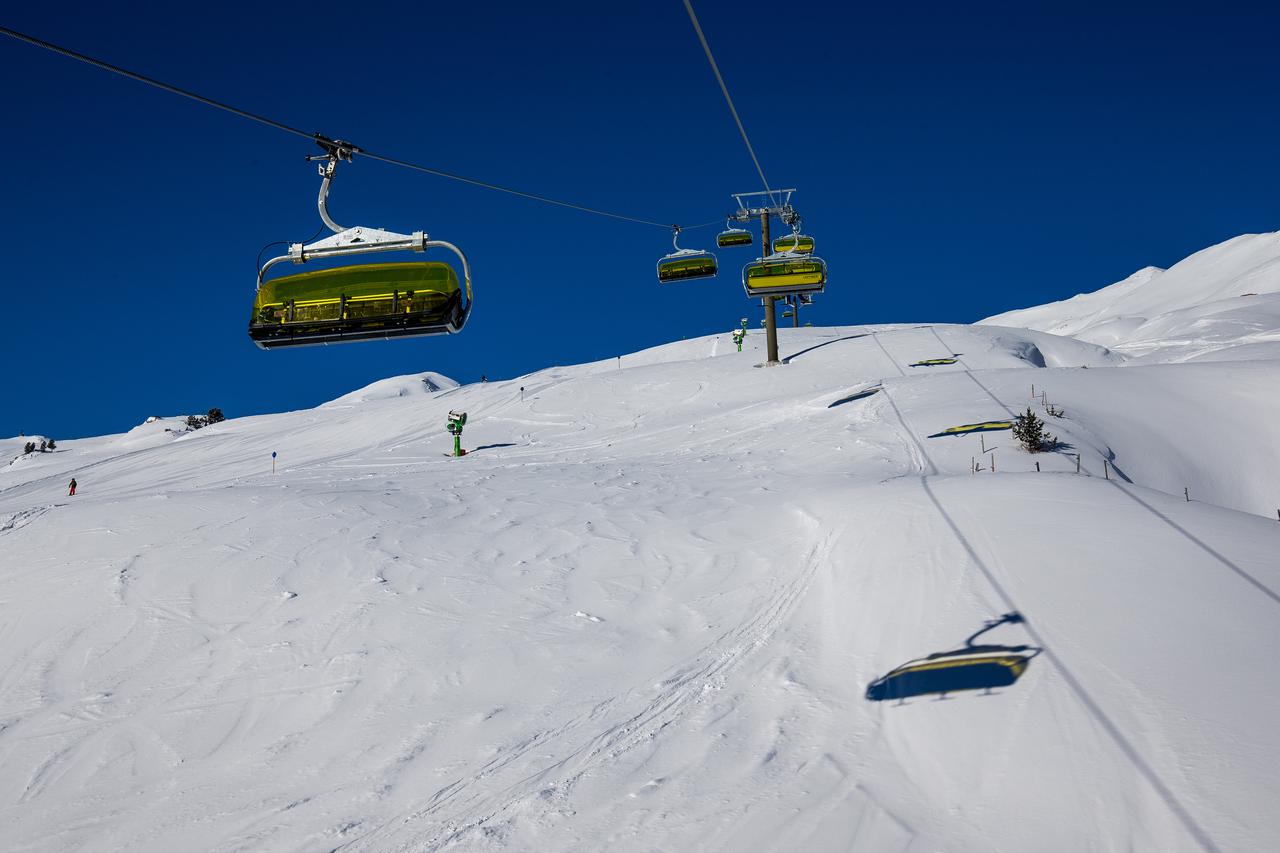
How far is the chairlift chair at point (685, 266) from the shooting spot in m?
21.4

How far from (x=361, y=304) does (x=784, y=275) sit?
39.8ft

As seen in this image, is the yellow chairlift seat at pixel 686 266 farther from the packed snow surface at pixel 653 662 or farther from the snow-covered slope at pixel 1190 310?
the snow-covered slope at pixel 1190 310

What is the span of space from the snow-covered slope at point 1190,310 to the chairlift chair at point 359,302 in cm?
3424

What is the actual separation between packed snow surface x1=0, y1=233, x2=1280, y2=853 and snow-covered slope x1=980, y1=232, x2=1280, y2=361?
1139 inches

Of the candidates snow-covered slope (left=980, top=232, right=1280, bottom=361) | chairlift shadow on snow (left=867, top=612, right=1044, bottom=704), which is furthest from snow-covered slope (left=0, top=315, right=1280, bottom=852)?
snow-covered slope (left=980, top=232, right=1280, bottom=361)

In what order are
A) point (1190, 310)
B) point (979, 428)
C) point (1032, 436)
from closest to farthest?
point (1032, 436) → point (979, 428) → point (1190, 310)

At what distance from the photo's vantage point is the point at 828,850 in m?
5.26

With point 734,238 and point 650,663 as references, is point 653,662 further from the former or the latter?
point 734,238

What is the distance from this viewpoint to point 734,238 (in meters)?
28.9

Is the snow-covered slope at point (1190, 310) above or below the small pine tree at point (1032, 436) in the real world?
above

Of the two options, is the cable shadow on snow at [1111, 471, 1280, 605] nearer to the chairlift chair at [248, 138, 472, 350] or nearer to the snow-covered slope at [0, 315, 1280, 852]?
the snow-covered slope at [0, 315, 1280, 852]

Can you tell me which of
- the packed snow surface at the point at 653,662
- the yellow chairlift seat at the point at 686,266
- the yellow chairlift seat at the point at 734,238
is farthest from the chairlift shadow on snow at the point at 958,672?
the yellow chairlift seat at the point at 734,238

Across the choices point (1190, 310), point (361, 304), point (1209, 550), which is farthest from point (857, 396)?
point (1190, 310)

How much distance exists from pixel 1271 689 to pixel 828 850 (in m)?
3.84
